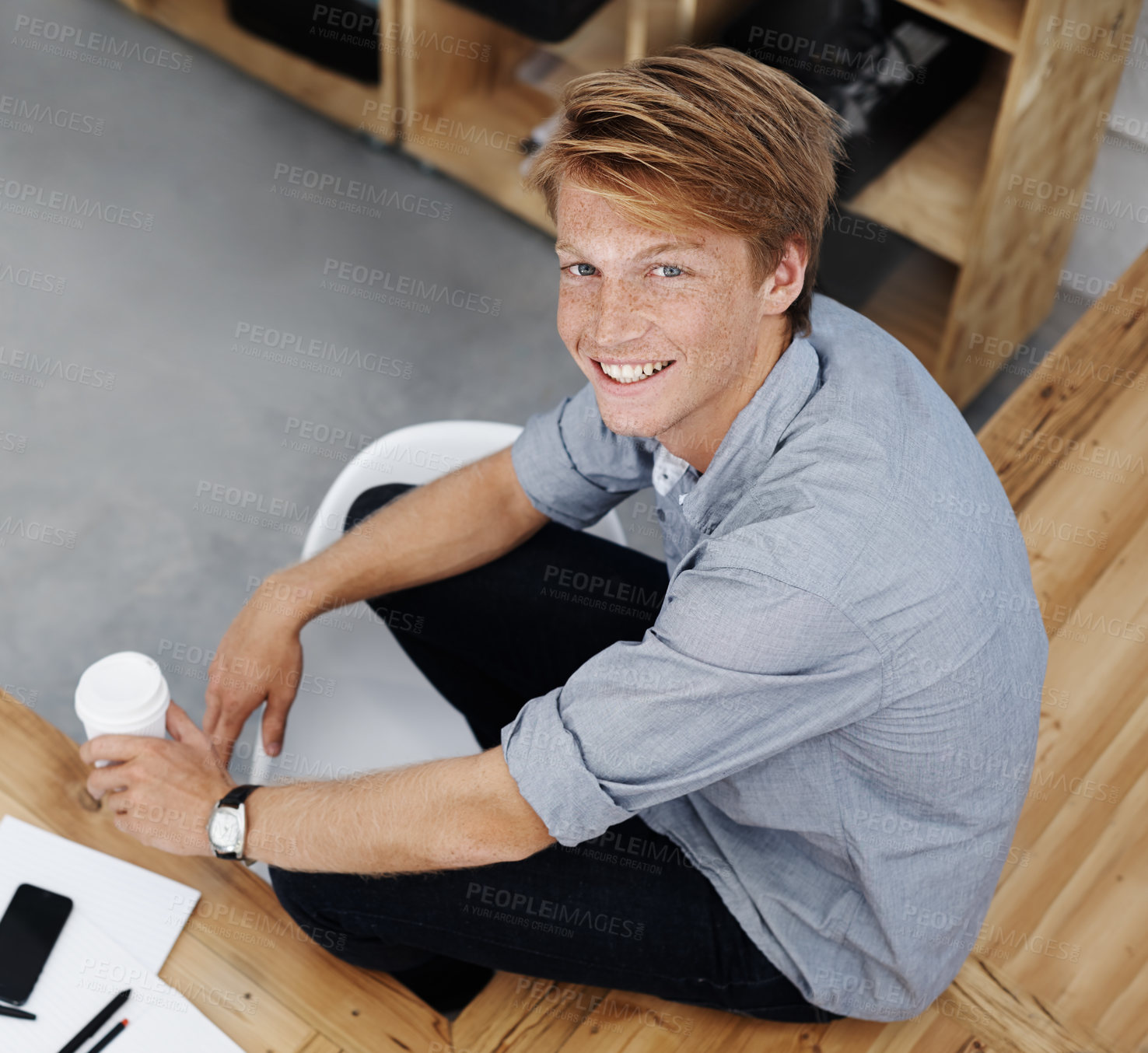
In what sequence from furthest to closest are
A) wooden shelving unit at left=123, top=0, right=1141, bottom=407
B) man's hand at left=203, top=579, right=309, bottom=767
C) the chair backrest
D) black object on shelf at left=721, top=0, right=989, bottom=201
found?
black object on shelf at left=721, top=0, right=989, bottom=201, wooden shelving unit at left=123, top=0, right=1141, bottom=407, the chair backrest, man's hand at left=203, top=579, right=309, bottom=767

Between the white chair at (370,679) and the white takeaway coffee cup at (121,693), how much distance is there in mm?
305

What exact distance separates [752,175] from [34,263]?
1988 mm

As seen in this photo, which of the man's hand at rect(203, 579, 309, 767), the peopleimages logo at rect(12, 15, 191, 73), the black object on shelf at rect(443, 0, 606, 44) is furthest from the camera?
the peopleimages logo at rect(12, 15, 191, 73)

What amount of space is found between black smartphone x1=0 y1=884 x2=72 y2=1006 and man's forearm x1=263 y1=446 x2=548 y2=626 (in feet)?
1.54

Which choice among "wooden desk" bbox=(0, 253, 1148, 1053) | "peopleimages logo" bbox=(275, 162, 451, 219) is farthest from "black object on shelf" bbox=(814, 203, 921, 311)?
"peopleimages logo" bbox=(275, 162, 451, 219)

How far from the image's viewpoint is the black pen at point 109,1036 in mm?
1182

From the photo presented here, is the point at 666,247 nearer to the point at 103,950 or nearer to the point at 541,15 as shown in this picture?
the point at 103,950

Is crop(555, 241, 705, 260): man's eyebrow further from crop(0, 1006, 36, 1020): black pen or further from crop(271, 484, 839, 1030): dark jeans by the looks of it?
crop(0, 1006, 36, 1020): black pen

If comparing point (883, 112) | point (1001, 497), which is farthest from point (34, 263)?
point (1001, 497)

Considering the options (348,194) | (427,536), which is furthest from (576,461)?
(348,194)

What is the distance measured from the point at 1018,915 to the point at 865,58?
150 cm

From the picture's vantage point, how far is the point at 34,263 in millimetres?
2691

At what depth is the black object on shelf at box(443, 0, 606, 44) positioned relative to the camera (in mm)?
2369

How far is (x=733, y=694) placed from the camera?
1.09m
